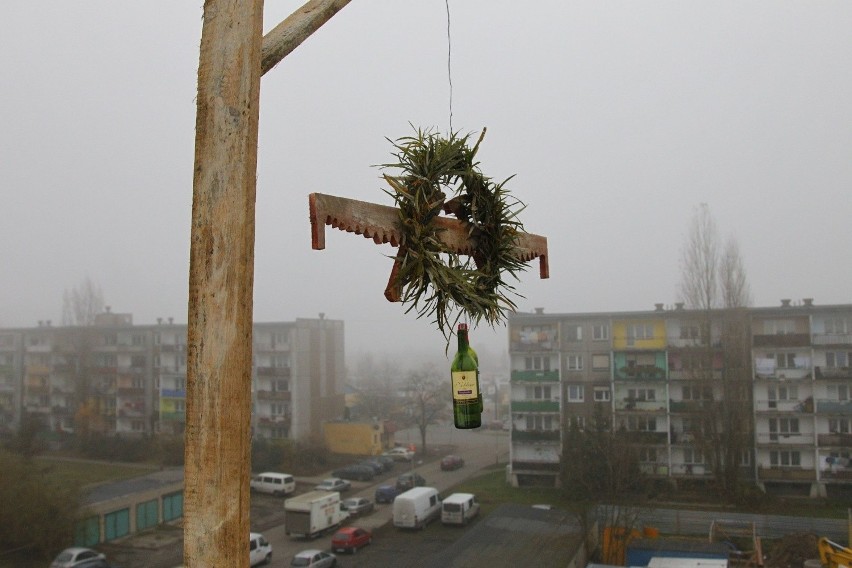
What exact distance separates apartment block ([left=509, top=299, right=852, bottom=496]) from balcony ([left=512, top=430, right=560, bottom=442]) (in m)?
0.02

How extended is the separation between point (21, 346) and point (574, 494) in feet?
31.5

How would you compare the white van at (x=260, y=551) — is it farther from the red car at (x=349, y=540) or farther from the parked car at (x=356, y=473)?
the parked car at (x=356, y=473)

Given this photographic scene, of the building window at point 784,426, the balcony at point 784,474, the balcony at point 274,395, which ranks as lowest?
the balcony at point 784,474

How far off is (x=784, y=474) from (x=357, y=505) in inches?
293

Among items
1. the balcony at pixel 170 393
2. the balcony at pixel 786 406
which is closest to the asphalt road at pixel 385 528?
the balcony at pixel 170 393

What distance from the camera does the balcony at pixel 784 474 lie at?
1170 cm

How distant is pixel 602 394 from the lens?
12.1 metres

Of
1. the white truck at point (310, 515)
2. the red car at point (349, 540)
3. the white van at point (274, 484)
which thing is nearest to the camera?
the red car at point (349, 540)

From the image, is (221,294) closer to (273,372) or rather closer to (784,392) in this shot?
(273,372)

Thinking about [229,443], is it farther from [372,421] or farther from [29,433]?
[372,421]

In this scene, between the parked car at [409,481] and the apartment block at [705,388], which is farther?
the parked car at [409,481]

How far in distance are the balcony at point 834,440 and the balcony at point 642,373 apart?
2795mm

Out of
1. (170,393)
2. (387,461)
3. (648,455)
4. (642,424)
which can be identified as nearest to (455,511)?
(387,461)

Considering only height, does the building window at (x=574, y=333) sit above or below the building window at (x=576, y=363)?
above
